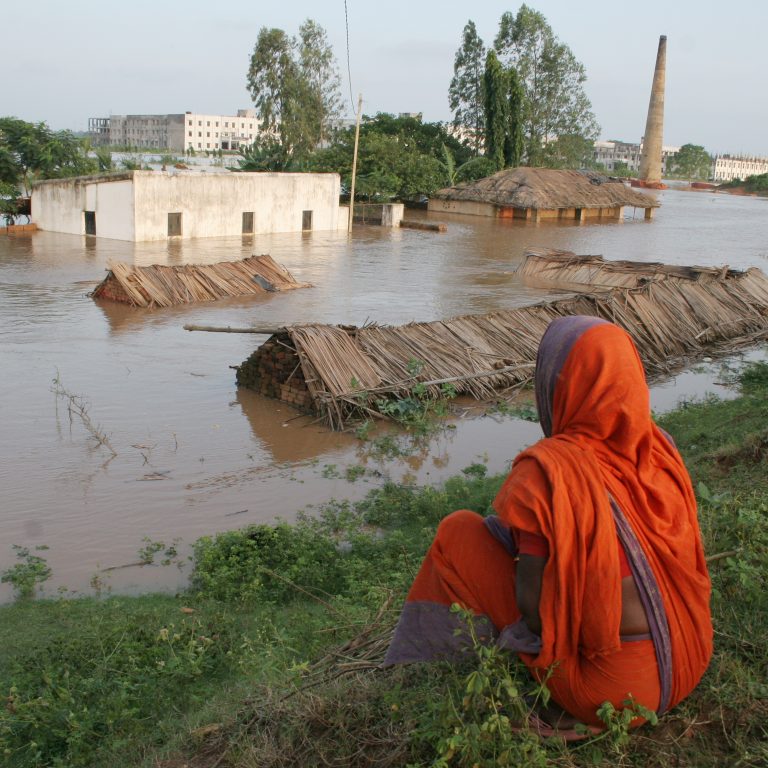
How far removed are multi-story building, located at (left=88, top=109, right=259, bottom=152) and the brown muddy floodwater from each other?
85.6 metres

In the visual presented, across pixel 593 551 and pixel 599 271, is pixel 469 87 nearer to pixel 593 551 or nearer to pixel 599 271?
pixel 599 271

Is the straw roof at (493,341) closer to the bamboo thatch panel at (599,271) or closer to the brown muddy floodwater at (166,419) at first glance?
the bamboo thatch panel at (599,271)

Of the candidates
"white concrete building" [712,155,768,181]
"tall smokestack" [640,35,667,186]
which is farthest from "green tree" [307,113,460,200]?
"white concrete building" [712,155,768,181]

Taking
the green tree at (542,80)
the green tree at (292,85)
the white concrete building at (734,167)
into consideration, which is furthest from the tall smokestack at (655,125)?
the white concrete building at (734,167)

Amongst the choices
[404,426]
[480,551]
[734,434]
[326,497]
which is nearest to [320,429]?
[404,426]

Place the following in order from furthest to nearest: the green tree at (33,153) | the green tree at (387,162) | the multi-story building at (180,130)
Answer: the multi-story building at (180,130), the green tree at (387,162), the green tree at (33,153)

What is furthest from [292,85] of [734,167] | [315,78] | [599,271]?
[734,167]

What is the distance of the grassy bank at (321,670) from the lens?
235 centimetres

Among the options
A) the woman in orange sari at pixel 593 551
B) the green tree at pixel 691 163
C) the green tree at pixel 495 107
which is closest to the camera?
the woman in orange sari at pixel 593 551

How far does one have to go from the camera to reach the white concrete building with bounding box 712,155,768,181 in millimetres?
120875

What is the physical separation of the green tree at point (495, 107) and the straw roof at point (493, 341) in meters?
27.2

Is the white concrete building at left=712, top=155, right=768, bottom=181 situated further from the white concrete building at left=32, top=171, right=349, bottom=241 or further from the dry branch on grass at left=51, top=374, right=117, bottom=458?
the dry branch on grass at left=51, top=374, right=117, bottom=458

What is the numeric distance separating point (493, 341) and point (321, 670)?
777cm

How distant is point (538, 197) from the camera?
113 ft
